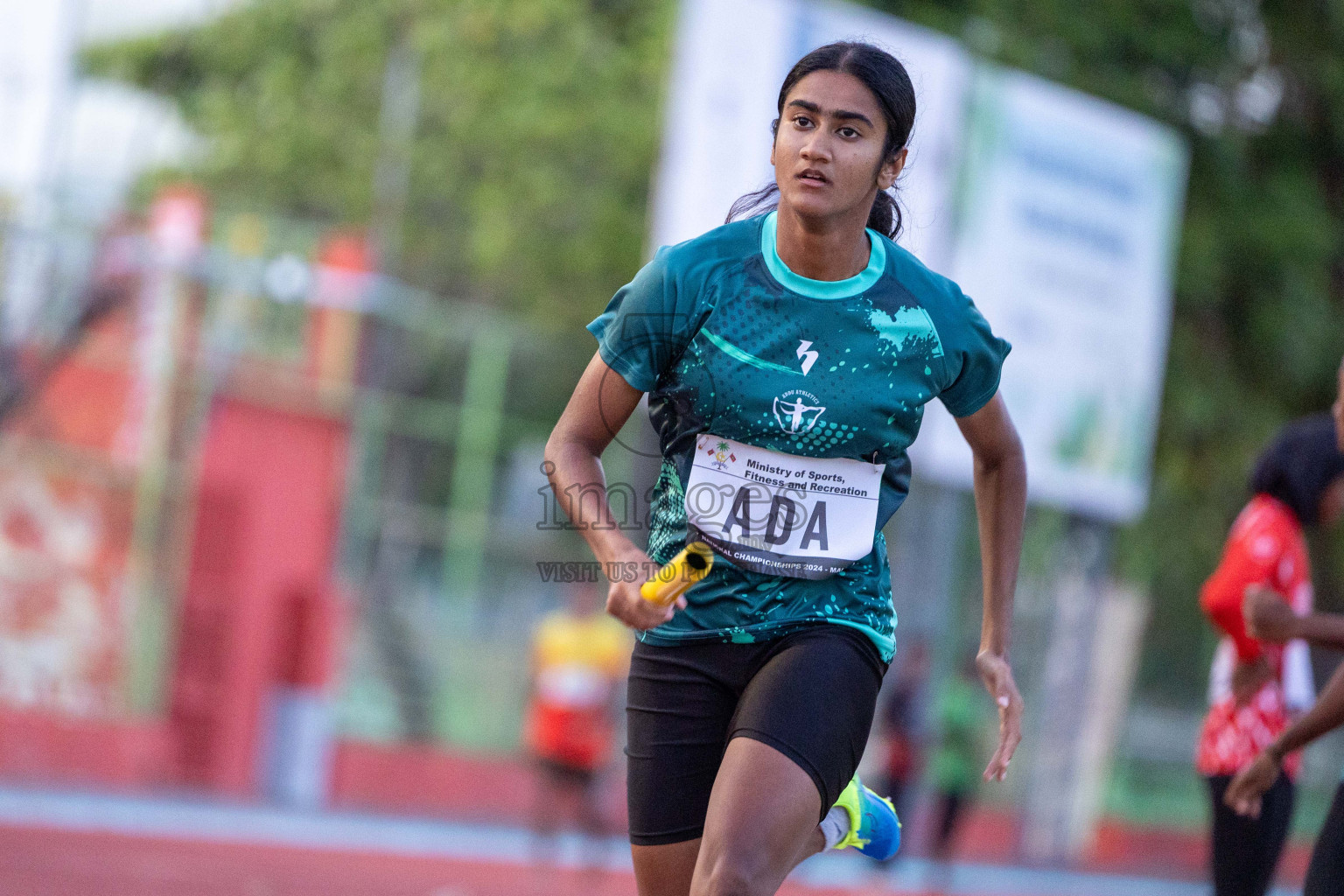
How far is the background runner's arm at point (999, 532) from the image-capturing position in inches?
147

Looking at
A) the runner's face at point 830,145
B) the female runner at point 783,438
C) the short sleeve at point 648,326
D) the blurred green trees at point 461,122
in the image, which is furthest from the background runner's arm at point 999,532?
the blurred green trees at point 461,122

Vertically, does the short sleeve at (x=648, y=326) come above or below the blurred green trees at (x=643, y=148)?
below

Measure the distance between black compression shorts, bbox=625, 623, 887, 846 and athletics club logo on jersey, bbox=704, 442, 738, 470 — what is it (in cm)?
37

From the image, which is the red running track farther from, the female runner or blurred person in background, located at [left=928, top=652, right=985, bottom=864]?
the female runner

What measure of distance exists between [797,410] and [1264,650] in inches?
87.7

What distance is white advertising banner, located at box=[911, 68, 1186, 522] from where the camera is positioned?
44.4 feet

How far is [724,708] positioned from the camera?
137 inches

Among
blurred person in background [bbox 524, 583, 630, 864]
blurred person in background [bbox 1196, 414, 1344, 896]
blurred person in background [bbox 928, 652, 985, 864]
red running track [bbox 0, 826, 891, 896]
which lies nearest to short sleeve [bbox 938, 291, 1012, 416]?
→ blurred person in background [bbox 1196, 414, 1344, 896]

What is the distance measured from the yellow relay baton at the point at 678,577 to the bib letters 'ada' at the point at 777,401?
491 mm

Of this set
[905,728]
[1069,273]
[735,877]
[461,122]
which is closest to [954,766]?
[905,728]

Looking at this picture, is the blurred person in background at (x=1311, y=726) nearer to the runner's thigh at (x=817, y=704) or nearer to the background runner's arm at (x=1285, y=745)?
the background runner's arm at (x=1285, y=745)

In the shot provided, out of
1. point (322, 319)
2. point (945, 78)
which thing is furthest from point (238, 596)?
point (945, 78)

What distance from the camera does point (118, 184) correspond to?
18828 mm

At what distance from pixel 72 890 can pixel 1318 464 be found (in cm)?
638
